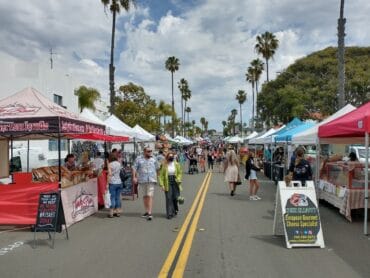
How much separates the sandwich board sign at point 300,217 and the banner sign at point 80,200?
4.91m

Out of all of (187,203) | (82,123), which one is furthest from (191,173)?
(82,123)

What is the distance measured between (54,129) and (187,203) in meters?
5.74

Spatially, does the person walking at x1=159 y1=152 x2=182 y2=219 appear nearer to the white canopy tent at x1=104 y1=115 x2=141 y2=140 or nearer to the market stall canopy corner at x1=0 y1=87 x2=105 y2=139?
the market stall canopy corner at x1=0 y1=87 x2=105 y2=139

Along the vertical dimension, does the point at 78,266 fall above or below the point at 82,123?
below

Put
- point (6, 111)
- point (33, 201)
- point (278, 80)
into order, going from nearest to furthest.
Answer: point (33, 201) < point (6, 111) < point (278, 80)

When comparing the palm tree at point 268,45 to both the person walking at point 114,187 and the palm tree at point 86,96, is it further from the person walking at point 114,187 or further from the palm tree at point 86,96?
the person walking at point 114,187

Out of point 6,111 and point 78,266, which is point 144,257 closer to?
point 78,266

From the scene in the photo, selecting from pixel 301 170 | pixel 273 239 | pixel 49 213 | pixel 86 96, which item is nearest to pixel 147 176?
pixel 49 213

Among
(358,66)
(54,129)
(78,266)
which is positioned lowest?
(78,266)

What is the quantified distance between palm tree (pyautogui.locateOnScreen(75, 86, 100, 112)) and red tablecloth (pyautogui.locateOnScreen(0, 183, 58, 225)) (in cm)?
4035

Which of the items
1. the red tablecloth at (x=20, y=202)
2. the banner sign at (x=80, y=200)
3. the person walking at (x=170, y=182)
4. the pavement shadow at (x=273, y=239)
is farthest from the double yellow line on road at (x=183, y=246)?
the red tablecloth at (x=20, y=202)

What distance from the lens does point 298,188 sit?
29.5ft

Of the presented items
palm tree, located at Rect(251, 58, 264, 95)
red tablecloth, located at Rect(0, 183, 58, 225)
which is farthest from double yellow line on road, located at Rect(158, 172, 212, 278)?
palm tree, located at Rect(251, 58, 264, 95)

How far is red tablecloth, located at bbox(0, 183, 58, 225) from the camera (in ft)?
34.9
